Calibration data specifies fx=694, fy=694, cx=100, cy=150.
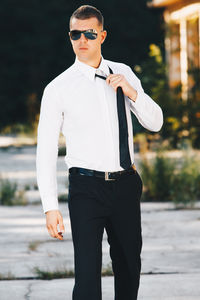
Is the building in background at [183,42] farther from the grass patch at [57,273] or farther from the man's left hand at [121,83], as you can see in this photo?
the man's left hand at [121,83]

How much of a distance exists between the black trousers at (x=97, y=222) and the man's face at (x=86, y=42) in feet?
1.97

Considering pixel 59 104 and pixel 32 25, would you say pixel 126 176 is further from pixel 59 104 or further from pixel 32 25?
pixel 32 25

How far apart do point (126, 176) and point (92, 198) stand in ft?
0.74

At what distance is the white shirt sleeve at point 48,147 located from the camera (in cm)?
337

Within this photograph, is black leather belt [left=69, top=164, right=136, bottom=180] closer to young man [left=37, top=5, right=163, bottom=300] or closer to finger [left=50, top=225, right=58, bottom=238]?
young man [left=37, top=5, right=163, bottom=300]

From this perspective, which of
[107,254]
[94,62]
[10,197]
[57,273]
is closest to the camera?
[94,62]

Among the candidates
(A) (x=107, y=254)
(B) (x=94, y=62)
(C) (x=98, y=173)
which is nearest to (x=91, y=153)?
(C) (x=98, y=173)

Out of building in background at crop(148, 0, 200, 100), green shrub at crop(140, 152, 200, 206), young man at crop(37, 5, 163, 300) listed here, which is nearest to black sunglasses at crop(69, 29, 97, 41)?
young man at crop(37, 5, 163, 300)

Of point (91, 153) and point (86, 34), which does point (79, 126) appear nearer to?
point (91, 153)

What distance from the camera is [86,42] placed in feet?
11.2

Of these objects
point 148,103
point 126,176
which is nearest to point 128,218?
point 126,176

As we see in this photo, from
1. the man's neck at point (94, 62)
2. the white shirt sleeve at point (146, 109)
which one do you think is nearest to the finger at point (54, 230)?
the white shirt sleeve at point (146, 109)

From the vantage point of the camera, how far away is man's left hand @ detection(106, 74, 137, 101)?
332cm

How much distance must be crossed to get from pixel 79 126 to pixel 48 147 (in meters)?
0.18
